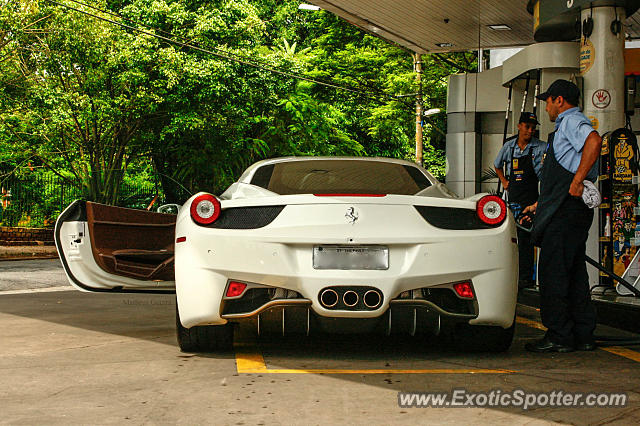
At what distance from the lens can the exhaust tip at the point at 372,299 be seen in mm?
4852

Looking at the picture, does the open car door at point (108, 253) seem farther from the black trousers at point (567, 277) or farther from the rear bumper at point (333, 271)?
the black trousers at point (567, 277)

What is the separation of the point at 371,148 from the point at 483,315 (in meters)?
35.3

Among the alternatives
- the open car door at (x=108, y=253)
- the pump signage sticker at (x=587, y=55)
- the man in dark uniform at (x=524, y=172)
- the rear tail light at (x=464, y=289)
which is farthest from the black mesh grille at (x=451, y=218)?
the pump signage sticker at (x=587, y=55)

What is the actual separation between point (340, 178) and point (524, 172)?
152 inches

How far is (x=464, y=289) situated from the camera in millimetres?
5012

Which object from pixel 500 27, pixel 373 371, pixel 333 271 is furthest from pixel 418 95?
pixel 373 371

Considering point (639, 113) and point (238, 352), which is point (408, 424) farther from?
point (639, 113)

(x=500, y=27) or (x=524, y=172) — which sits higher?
(x=500, y=27)

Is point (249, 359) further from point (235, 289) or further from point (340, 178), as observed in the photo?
point (340, 178)

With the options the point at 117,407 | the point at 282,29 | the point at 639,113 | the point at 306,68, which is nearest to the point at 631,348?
the point at 117,407

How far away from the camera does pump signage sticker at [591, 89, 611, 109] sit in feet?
34.1

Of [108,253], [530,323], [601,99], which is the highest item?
[601,99]

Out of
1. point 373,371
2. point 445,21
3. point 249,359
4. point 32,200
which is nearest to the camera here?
point 373,371

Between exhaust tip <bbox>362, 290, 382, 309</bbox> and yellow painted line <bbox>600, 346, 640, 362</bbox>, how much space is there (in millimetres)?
1754
